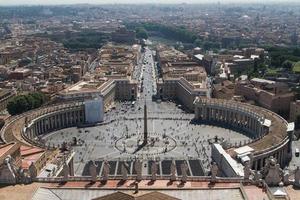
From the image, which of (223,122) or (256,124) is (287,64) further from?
(256,124)

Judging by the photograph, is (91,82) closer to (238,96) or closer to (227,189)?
(238,96)

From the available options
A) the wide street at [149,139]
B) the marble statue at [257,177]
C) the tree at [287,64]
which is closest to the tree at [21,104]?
the wide street at [149,139]

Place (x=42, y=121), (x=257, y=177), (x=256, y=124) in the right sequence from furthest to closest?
(x=42, y=121), (x=256, y=124), (x=257, y=177)

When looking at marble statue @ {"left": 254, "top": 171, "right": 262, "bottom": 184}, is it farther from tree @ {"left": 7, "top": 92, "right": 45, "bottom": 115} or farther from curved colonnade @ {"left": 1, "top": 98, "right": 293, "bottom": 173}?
tree @ {"left": 7, "top": 92, "right": 45, "bottom": 115}

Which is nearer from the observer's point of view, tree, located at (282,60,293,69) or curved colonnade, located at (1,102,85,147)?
curved colonnade, located at (1,102,85,147)

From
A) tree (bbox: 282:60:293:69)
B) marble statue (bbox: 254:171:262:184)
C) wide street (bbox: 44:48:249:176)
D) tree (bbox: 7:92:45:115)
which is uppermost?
marble statue (bbox: 254:171:262:184)

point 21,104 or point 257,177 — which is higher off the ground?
point 257,177

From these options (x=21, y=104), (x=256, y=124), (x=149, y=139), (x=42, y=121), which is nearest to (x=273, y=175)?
(x=149, y=139)

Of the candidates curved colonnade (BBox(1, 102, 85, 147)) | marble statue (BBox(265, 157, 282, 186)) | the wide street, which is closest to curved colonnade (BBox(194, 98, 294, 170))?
the wide street
